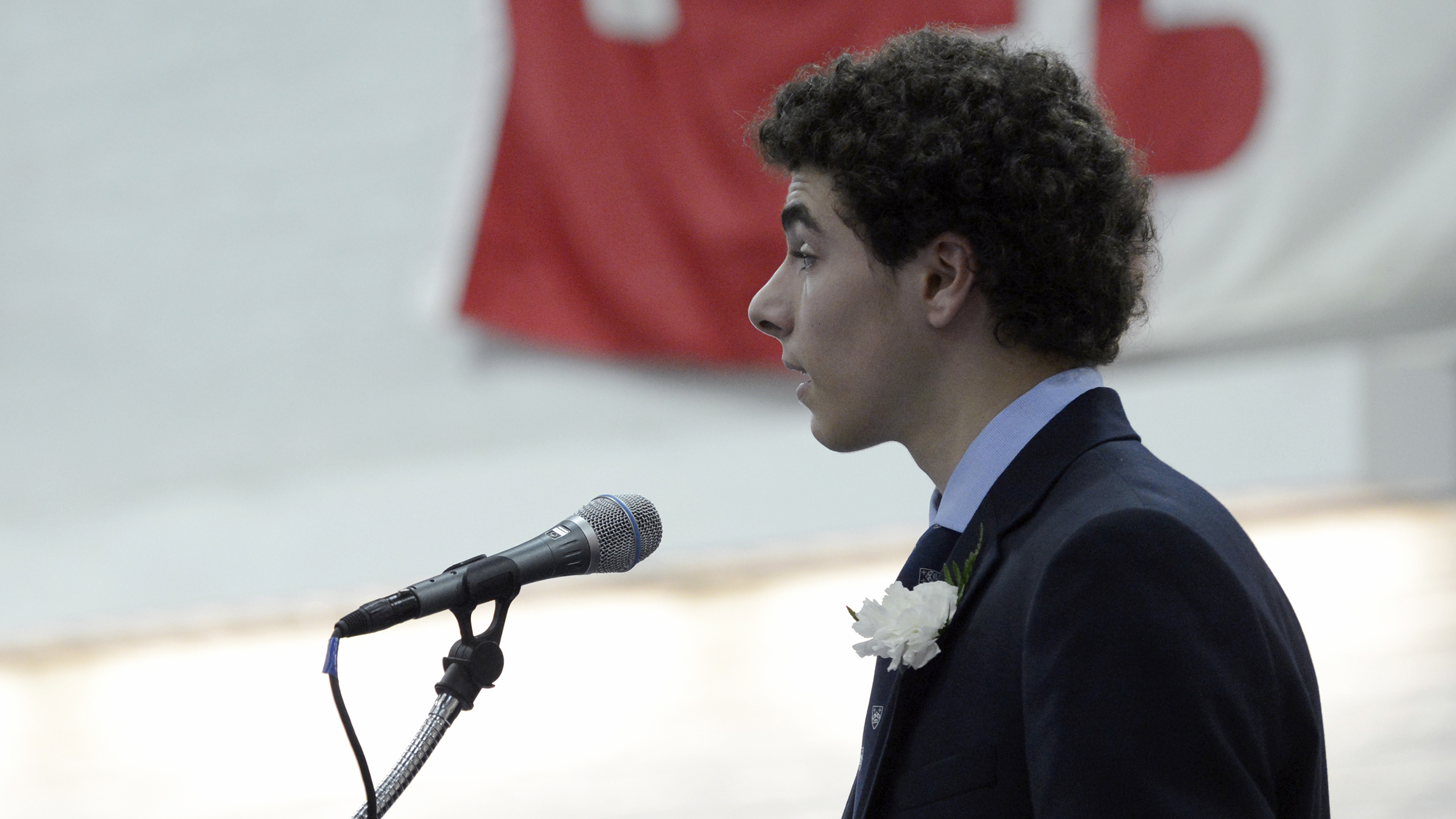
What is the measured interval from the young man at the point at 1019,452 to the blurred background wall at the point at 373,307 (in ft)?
12.1

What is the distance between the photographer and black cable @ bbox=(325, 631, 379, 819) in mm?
895

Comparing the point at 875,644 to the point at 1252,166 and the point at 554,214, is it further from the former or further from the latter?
the point at 1252,166

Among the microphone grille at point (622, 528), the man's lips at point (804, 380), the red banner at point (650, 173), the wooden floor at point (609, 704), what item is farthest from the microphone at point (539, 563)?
the red banner at point (650, 173)

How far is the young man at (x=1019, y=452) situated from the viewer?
0.79 m

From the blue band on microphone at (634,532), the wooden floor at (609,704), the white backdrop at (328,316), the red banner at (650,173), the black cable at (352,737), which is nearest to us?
the black cable at (352,737)

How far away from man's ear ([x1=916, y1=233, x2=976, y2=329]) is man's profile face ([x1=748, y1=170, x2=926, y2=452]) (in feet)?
0.04

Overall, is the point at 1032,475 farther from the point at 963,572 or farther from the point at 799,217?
the point at 799,217

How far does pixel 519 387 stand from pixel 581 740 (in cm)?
189

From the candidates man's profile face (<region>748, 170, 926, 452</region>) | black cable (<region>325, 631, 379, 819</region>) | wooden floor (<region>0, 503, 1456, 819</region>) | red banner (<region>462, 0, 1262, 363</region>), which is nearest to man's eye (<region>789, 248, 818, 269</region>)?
man's profile face (<region>748, 170, 926, 452</region>)

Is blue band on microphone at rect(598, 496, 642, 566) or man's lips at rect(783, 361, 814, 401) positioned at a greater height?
man's lips at rect(783, 361, 814, 401)

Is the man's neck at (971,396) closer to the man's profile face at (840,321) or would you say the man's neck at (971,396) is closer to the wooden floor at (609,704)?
the man's profile face at (840,321)

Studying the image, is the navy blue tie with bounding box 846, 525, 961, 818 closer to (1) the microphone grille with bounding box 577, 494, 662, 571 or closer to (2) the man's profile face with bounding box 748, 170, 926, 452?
(2) the man's profile face with bounding box 748, 170, 926, 452

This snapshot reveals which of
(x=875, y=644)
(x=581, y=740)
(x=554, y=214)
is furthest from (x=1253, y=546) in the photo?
(x=554, y=214)

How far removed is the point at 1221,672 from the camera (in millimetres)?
793
